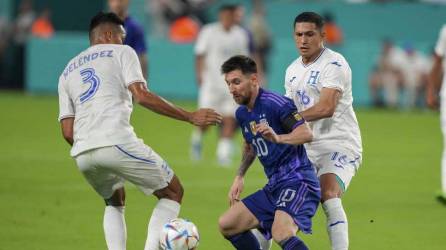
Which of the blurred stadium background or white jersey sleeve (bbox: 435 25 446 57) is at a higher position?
white jersey sleeve (bbox: 435 25 446 57)

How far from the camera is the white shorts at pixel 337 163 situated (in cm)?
882

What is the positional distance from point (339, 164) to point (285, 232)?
1.15 m

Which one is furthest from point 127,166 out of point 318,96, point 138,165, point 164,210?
point 318,96

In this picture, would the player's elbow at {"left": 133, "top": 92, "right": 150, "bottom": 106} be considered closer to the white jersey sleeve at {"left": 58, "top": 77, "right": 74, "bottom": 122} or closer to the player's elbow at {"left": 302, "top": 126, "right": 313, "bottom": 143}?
the white jersey sleeve at {"left": 58, "top": 77, "right": 74, "bottom": 122}

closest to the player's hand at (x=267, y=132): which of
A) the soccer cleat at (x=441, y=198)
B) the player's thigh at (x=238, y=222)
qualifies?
the player's thigh at (x=238, y=222)

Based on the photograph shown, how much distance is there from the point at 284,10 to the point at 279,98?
2639cm

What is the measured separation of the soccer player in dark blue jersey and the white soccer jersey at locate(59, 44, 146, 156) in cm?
78

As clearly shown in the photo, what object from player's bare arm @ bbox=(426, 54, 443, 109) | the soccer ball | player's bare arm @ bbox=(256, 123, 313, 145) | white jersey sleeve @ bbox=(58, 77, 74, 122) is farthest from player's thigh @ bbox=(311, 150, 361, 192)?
player's bare arm @ bbox=(426, 54, 443, 109)

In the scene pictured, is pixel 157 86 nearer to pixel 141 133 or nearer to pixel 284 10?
pixel 284 10

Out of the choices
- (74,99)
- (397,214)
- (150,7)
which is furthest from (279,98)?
(150,7)

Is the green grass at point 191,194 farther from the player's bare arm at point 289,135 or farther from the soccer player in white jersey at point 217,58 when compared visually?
the player's bare arm at point 289,135

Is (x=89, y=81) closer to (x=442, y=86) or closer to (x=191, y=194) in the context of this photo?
(x=191, y=194)

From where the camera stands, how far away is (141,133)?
21203 millimetres

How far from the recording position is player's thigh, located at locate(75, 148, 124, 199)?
8.29m
